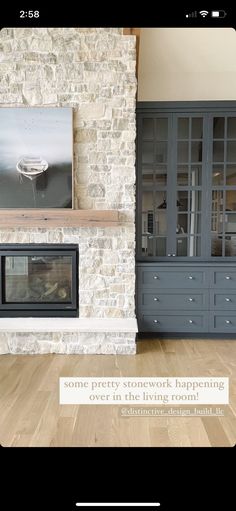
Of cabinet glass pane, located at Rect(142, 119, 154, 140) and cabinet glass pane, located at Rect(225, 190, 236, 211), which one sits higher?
cabinet glass pane, located at Rect(142, 119, 154, 140)

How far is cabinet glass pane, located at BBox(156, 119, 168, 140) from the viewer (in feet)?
12.9

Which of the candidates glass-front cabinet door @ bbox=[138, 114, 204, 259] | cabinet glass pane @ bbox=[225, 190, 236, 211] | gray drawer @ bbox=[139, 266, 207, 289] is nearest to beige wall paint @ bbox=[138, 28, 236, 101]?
glass-front cabinet door @ bbox=[138, 114, 204, 259]

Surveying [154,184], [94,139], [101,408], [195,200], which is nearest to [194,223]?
[195,200]

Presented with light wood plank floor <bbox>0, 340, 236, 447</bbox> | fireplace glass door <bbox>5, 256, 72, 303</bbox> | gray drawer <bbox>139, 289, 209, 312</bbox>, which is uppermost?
fireplace glass door <bbox>5, 256, 72, 303</bbox>

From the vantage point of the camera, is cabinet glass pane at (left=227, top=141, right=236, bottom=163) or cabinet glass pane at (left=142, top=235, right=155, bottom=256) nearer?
cabinet glass pane at (left=227, top=141, right=236, bottom=163)


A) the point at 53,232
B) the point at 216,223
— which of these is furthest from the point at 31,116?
the point at 216,223

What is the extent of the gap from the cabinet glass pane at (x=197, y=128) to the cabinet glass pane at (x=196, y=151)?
0.07 metres

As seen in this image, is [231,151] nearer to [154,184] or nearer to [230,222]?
[230,222]

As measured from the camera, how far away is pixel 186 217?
4027 mm

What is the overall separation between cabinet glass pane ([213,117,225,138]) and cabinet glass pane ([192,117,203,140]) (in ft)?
0.45
